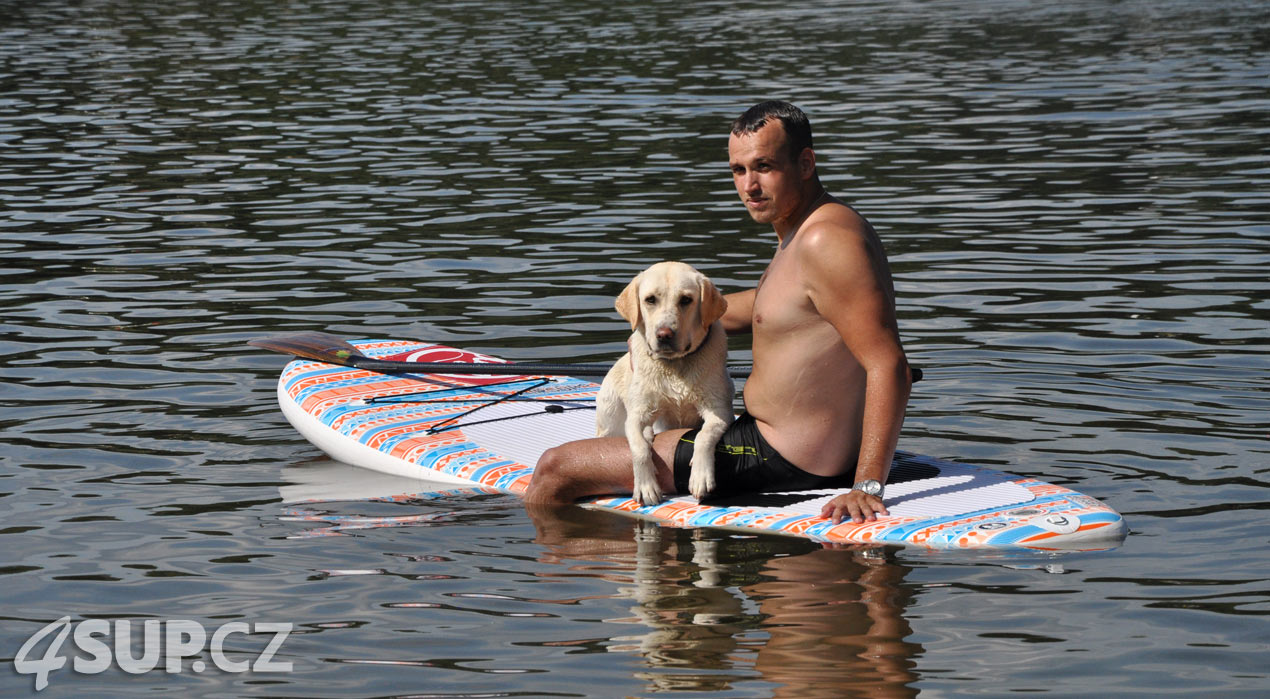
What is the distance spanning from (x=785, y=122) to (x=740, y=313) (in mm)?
1231

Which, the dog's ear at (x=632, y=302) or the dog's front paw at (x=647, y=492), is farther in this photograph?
the dog's front paw at (x=647, y=492)

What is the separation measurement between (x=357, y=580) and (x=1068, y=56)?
25027 millimetres

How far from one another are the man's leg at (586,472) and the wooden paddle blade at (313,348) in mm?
2531

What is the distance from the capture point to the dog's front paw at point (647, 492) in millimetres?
7180

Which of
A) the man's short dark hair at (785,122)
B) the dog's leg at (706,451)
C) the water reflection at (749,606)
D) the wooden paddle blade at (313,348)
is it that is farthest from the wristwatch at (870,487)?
the wooden paddle blade at (313,348)

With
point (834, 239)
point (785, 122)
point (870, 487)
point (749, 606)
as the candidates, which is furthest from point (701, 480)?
point (785, 122)

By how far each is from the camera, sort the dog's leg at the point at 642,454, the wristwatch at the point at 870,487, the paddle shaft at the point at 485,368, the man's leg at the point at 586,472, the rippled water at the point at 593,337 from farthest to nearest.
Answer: the paddle shaft at the point at 485,368 → the man's leg at the point at 586,472 → the dog's leg at the point at 642,454 → the wristwatch at the point at 870,487 → the rippled water at the point at 593,337

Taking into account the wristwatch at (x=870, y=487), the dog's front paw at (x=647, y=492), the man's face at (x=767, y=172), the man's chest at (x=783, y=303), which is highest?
the man's face at (x=767, y=172)

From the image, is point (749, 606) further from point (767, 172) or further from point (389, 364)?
point (389, 364)

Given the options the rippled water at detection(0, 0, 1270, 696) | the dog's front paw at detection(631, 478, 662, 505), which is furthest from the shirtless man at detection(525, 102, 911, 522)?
the rippled water at detection(0, 0, 1270, 696)

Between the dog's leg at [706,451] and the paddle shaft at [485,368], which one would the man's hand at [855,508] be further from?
the paddle shaft at [485,368]

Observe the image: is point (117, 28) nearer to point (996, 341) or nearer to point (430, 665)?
point (996, 341)

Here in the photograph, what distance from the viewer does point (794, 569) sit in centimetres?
664

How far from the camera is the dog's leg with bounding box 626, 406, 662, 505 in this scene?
23.0 ft
